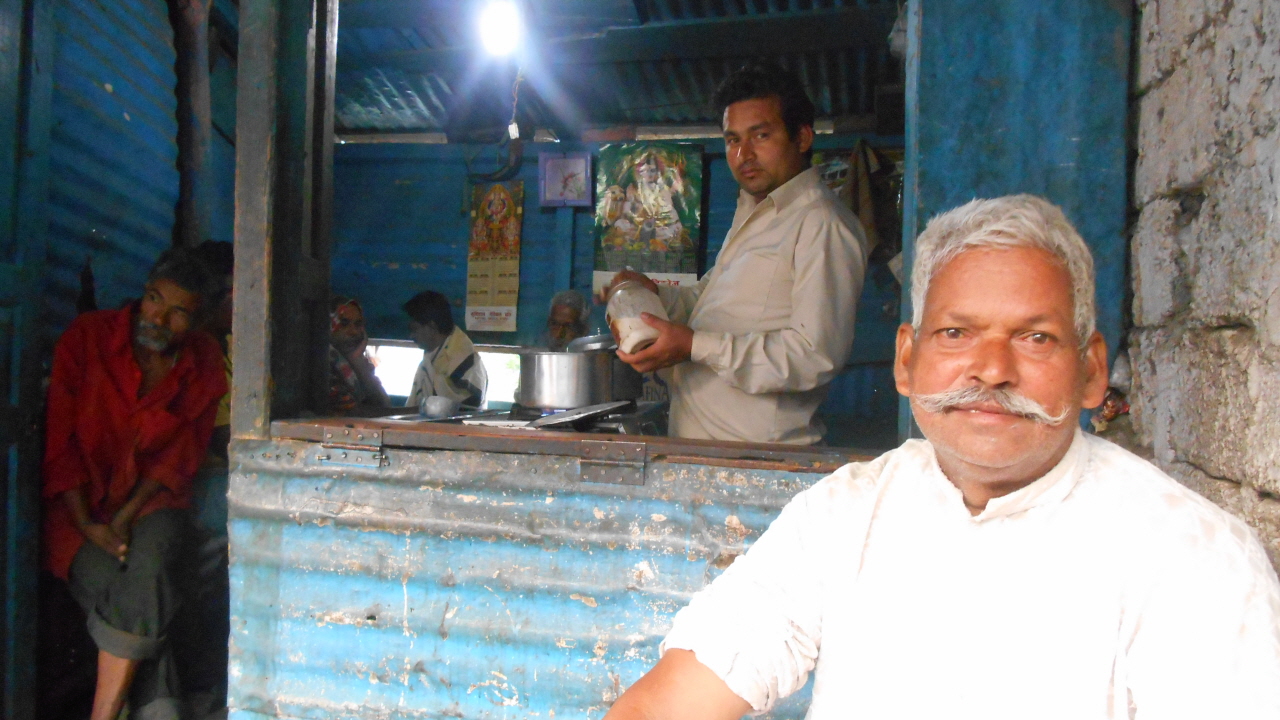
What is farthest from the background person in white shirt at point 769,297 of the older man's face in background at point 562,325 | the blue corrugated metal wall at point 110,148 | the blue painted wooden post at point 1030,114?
the older man's face in background at point 562,325

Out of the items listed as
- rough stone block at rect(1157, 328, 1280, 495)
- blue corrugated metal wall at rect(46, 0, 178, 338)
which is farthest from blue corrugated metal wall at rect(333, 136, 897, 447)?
rough stone block at rect(1157, 328, 1280, 495)

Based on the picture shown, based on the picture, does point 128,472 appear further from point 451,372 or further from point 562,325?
point 562,325

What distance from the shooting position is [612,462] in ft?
6.44

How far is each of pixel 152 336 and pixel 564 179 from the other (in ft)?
12.6

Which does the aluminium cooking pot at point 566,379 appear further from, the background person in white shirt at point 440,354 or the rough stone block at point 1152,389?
the background person in white shirt at point 440,354

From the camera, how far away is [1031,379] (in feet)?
3.85

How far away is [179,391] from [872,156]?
3.93 metres

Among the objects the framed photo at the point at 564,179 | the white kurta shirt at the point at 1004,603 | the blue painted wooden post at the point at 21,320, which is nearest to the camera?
the white kurta shirt at the point at 1004,603

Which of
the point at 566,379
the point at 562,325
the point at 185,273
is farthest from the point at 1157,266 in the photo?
the point at 562,325

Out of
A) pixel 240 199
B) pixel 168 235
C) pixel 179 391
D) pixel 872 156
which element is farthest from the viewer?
pixel 872 156

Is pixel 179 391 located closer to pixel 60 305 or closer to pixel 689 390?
pixel 60 305

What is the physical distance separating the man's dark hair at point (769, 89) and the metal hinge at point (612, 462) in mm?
1225

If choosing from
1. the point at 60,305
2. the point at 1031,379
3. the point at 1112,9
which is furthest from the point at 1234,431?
the point at 60,305

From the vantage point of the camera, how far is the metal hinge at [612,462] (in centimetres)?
195
